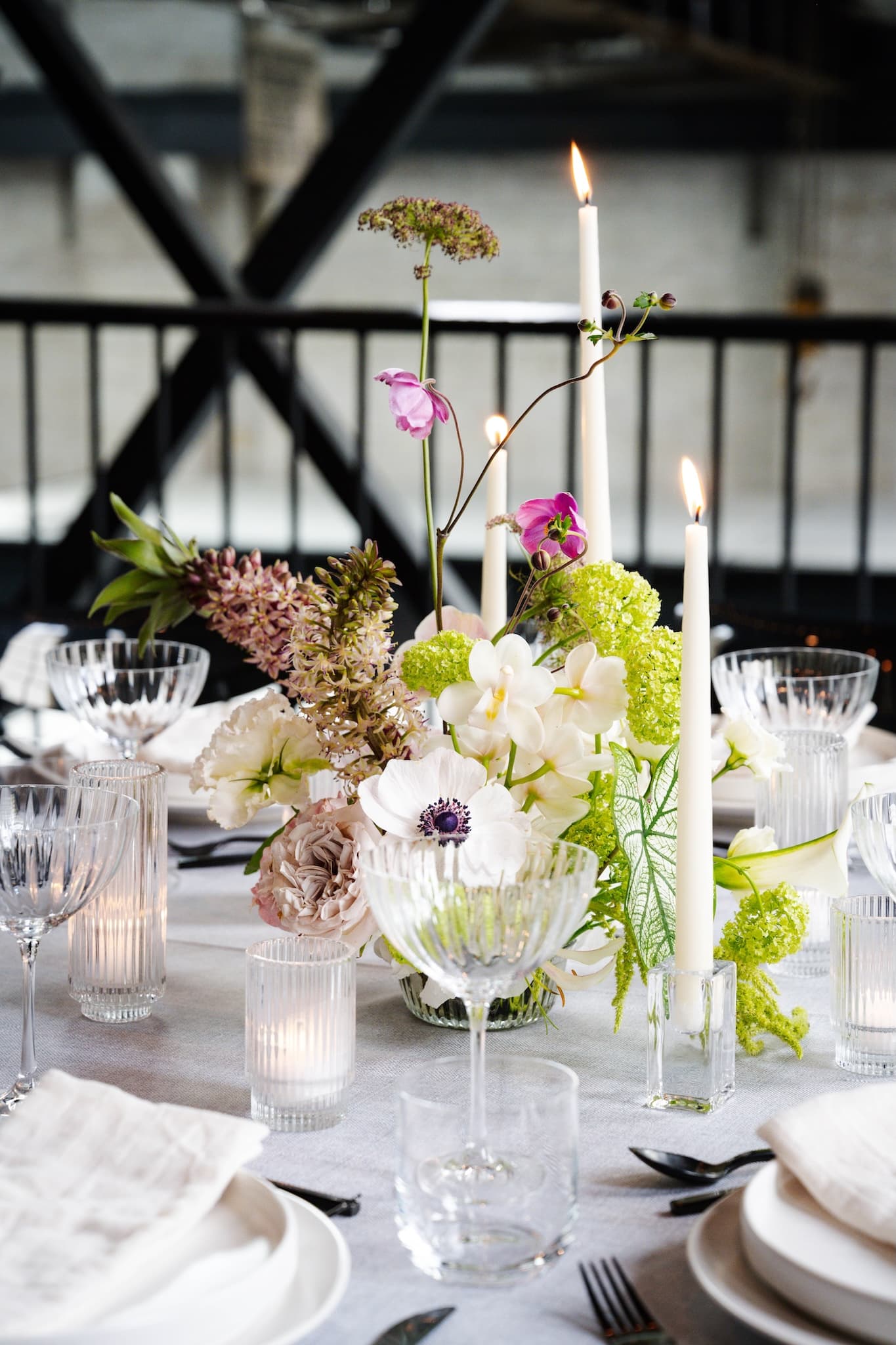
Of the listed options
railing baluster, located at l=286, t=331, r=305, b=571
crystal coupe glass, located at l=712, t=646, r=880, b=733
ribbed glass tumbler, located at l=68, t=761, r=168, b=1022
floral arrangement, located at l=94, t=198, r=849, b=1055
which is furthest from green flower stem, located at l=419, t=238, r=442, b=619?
railing baluster, located at l=286, t=331, r=305, b=571

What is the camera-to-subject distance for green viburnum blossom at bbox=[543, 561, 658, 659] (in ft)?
2.71

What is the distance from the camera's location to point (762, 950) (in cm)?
85

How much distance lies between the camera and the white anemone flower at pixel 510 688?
785 mm

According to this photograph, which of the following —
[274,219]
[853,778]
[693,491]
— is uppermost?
[274,219]

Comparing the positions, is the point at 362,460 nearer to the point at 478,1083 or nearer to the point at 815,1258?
the point at 478,1083

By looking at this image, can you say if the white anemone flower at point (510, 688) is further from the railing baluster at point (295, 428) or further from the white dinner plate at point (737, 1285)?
the railing baluster at point (295, 428)

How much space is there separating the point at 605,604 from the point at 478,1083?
0.90 feet

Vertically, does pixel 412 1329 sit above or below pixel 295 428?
below

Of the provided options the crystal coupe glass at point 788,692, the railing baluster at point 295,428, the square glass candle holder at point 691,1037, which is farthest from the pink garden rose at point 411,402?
the railing baluster at point 295,428

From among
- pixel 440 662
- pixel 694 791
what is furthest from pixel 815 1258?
pixel 440 662

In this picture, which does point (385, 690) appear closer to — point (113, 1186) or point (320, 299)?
point (113, 1186)

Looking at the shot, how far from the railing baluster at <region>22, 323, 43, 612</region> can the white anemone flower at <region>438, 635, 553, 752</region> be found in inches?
103

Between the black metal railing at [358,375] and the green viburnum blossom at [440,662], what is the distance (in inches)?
69.3

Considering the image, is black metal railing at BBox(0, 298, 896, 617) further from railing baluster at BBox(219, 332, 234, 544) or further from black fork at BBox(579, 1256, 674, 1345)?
black fork at BBox(579, 1256, 674, 1345)
